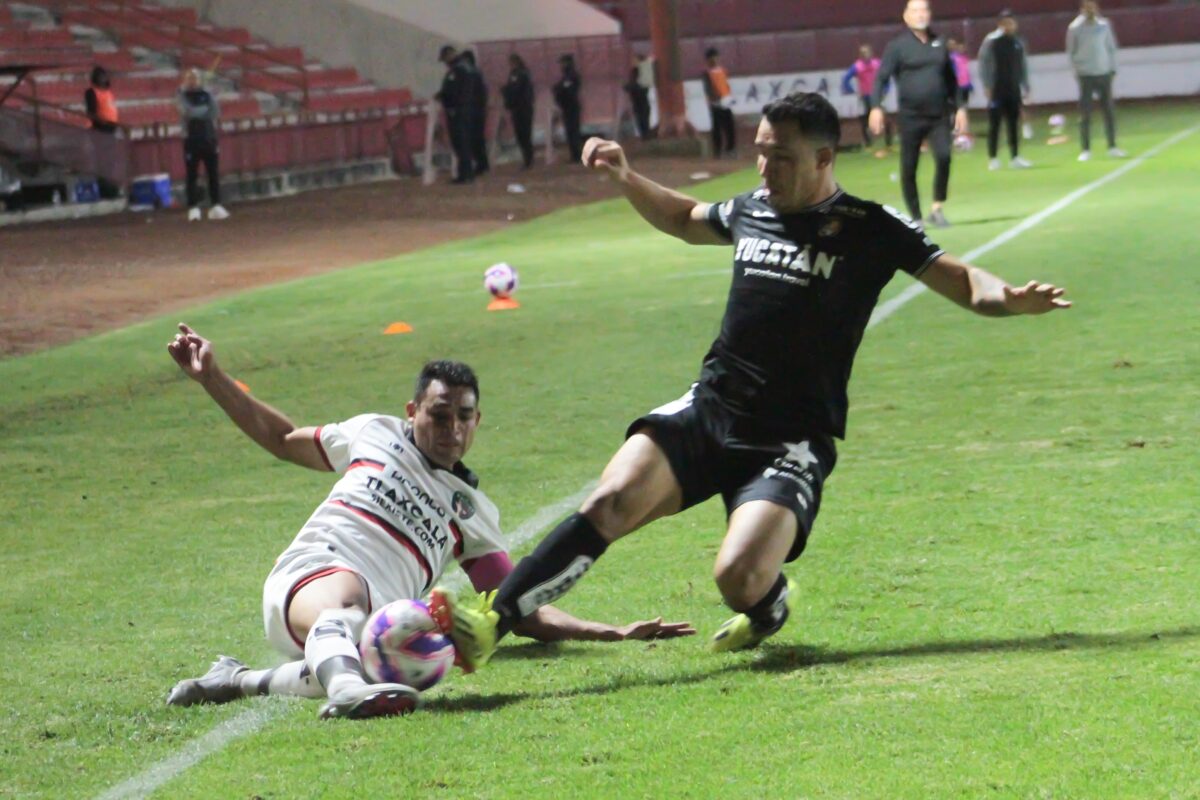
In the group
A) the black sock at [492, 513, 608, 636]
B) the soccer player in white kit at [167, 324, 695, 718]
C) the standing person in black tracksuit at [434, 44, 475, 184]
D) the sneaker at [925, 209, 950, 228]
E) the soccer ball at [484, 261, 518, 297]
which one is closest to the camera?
the soccer player in white kit at [167, 324, 695, 718]

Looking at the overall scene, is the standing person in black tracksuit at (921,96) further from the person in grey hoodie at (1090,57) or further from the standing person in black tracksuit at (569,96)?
the standing person in black tracksuit at (569,96)

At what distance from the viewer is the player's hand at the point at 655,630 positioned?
5219mm

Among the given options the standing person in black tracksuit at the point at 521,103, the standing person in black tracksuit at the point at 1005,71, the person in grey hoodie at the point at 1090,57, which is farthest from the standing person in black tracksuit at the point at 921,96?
the standing person in black tracksuit at the point at 521,103

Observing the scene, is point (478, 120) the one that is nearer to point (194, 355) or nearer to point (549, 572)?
point (194, 355)

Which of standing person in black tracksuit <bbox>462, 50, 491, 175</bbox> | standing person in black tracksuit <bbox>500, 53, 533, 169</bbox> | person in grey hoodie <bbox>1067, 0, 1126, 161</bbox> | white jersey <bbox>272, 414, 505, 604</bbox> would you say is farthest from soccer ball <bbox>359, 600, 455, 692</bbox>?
standing person in black tracksuit <bbox>500, 53, 533, 169</bbox>

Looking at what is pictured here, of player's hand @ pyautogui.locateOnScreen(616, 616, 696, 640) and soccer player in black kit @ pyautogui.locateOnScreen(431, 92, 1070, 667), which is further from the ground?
soccer player in black kit @ pyautogui.locateOnScreen(431, 92, 1070, 667)

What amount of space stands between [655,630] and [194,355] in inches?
63.5

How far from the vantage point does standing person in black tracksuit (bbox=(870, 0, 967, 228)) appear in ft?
54.4

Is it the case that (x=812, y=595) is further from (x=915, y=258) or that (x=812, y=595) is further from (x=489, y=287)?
(x=489, y=287)

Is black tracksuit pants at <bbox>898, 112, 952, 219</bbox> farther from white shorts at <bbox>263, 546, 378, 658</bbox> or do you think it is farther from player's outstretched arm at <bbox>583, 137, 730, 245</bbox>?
white shorts at <bbox>263, 546, 378, 658</bbox>

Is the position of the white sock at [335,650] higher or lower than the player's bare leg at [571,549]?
lower

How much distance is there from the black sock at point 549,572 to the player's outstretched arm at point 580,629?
0.24m

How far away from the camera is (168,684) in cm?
500

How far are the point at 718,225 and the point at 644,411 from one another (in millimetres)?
3441
